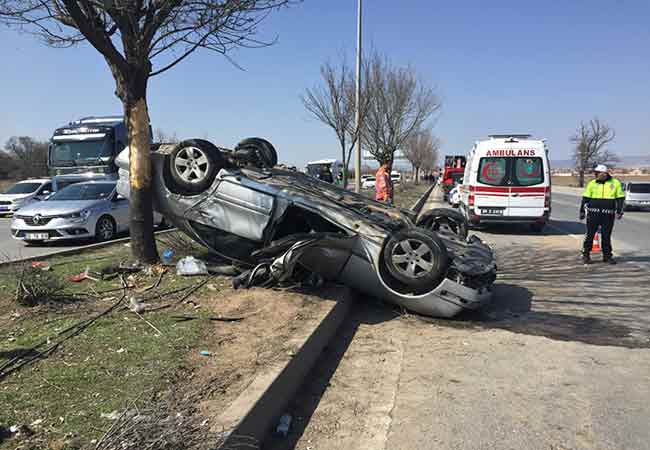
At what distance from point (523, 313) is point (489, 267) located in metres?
0.87

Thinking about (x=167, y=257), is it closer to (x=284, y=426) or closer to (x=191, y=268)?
(x=191, y=268)

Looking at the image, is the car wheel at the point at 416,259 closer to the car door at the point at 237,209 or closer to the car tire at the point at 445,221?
the car door at the point at 237,209

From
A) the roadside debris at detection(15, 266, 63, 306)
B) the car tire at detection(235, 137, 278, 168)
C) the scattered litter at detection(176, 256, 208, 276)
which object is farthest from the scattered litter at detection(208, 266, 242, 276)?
the roadside debris at detection(15, 266, 63, 306)

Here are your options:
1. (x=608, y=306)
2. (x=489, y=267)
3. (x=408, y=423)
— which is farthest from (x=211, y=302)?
(x=608, y=306)

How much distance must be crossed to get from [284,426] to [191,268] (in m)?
3.31

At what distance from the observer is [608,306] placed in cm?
564

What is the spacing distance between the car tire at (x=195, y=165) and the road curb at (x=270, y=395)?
2210mm

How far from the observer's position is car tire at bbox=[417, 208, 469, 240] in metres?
6.84

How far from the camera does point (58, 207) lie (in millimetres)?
10336

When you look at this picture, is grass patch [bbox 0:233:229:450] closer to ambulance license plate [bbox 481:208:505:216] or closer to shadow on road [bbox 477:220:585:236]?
ambulance license plate [bbox 481:208:505:216]

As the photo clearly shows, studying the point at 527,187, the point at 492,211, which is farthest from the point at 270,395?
the point at 527,187

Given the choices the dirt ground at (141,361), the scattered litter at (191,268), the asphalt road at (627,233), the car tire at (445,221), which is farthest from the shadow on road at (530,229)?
the dirt ground at (141,361)

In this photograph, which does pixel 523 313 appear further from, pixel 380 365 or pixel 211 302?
pixel 211 302

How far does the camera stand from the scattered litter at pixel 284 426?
9.45 ft
